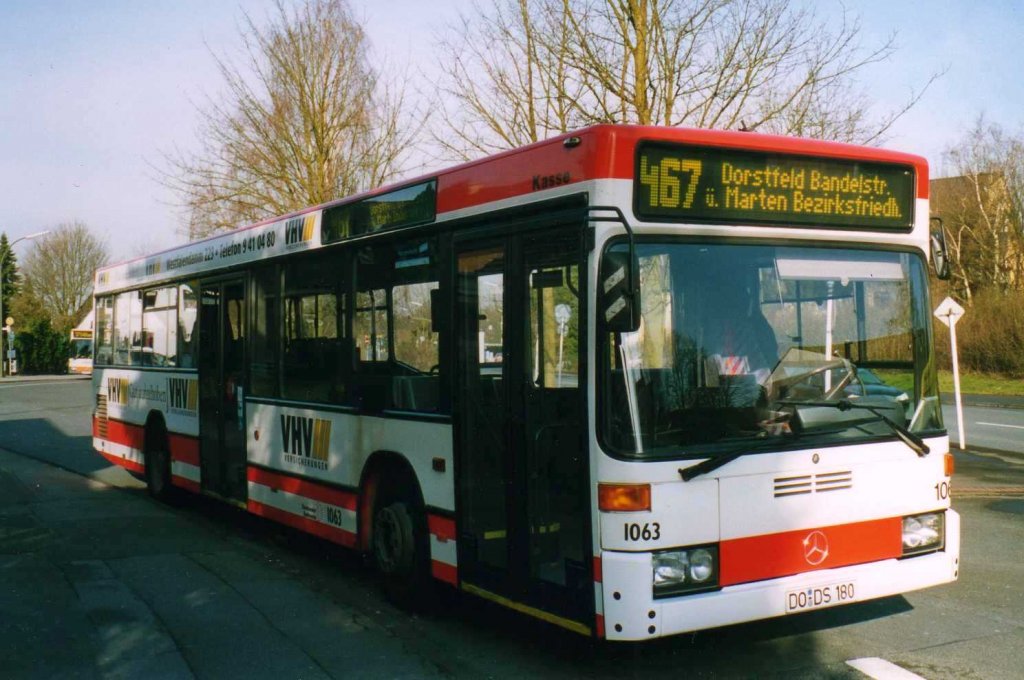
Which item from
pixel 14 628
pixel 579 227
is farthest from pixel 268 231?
pixel 579 227

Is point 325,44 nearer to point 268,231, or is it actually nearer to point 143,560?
point 268,231

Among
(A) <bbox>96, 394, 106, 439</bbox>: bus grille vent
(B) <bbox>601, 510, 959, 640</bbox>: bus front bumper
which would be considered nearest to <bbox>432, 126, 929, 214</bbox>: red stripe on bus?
(B) <bbox>601, 510, 959, 640</bbox>: bus front bumper

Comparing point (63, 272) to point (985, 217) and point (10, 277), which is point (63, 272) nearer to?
point (10, 277)

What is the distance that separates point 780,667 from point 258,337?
560 cm

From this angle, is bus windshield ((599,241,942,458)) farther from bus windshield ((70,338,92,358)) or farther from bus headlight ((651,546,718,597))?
bus windshield ((70,338,92,358))

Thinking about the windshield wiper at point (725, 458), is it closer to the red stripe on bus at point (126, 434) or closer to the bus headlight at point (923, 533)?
the bus headlight at point (923, 533)

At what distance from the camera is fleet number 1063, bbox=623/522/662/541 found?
5.02 metres

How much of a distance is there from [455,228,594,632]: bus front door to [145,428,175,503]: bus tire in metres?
6.55

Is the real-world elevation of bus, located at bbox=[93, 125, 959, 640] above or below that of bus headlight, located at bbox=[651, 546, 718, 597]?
above

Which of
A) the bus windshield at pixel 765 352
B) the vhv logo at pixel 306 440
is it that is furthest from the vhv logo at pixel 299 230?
the bus windshield at pixel 765 352

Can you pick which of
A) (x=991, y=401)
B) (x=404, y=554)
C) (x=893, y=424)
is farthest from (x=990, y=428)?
(x=404, y=554)

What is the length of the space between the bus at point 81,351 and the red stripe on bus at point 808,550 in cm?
5918

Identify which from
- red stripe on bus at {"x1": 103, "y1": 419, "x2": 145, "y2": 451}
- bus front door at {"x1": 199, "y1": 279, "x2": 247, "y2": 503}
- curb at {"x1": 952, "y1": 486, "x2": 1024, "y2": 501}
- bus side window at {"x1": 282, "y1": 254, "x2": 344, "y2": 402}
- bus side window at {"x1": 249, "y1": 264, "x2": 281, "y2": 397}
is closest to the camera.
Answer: bus side window at {"x1": 282, "y1": 254, "x2": 344, "y2": 402}

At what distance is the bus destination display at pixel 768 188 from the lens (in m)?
5.30
